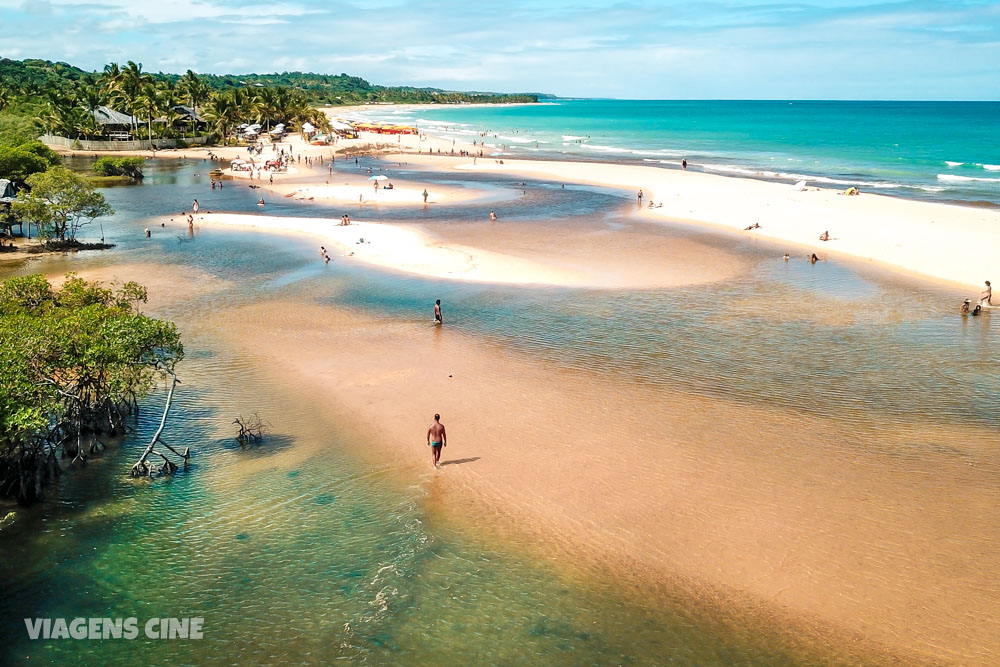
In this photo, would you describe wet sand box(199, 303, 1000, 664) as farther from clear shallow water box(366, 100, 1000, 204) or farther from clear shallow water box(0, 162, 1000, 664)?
clear shallow water box(366, 100, 1000, 204)

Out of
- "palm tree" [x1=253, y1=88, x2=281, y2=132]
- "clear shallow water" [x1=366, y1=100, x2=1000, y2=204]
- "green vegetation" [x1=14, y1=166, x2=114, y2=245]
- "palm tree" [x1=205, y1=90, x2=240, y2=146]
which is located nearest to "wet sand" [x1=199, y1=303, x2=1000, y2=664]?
"green vegetation" [x1=14, y1=166, x2=114, y2=245]

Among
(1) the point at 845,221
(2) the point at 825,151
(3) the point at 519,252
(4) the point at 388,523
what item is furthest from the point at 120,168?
(2) the point at 825,151

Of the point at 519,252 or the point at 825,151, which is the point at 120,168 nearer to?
the point at 519,252

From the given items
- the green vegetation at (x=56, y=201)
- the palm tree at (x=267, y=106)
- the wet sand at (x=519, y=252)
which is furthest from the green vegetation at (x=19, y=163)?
the palm tree at (x=267, y=106)

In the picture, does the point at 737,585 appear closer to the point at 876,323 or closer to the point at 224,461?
the point at 224,461

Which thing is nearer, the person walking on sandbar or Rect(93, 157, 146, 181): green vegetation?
the person walking on sandbar

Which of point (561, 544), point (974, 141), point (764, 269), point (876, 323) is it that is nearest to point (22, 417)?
point (561, 544)
